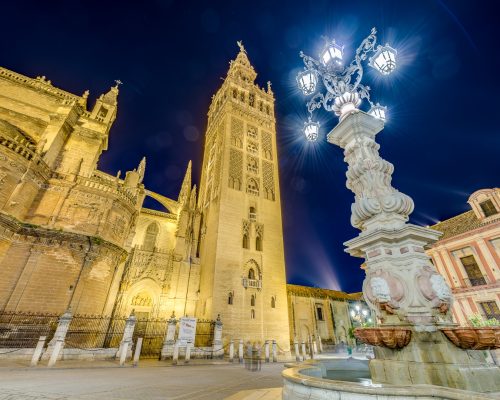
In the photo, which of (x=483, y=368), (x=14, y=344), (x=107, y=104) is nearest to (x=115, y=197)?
(x=14, y=344)

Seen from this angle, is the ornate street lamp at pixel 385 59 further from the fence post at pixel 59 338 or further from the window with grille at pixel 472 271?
the window with grille at pixel 472 271

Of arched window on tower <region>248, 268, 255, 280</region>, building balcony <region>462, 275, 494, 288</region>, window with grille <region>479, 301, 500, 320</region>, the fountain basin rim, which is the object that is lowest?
the fountain basin rim

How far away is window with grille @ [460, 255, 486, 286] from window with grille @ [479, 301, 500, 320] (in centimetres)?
127

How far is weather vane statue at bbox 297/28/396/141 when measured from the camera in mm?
6543

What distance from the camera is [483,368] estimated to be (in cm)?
349

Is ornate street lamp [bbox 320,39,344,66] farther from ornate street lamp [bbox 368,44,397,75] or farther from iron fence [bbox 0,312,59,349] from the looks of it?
iron fence [bbox 0,312,59,349]

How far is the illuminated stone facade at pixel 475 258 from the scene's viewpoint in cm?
1611

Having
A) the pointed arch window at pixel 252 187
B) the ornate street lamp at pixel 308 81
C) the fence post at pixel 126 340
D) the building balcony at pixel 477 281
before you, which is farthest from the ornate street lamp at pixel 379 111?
the pointed arch window at pixel 252 187

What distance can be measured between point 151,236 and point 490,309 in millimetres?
26474

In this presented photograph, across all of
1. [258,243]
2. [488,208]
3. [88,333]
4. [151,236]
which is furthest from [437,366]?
[151,236]

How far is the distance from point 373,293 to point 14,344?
1515 centimetres

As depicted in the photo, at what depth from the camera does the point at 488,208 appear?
17.6m

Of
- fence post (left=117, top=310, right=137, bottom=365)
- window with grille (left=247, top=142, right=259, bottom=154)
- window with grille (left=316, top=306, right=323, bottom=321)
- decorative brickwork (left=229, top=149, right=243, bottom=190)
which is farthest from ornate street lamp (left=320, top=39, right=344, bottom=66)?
window with grille (left=316, top=306, right=323, bottom=321)

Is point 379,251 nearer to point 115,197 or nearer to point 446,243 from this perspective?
point 115,197
